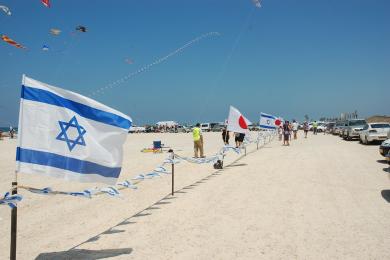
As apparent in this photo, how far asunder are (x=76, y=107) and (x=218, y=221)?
3.33 metres

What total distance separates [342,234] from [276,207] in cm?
203

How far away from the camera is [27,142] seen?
17.3 ft

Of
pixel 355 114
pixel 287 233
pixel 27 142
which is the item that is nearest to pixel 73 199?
pixel 27 142

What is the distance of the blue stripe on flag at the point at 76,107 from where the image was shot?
17.8ft

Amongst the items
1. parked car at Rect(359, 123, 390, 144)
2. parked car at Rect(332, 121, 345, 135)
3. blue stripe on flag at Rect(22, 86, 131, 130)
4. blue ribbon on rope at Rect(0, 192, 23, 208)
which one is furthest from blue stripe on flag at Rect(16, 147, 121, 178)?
parked car at Rect(332, 121, 345, 135)

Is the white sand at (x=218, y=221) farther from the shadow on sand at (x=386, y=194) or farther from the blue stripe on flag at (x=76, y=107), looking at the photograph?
the blue stripe on flag at (x=76, y=107)

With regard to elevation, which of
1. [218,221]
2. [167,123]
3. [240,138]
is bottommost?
[218,221]

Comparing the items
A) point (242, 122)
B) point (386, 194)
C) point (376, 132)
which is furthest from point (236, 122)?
point (376, 132)

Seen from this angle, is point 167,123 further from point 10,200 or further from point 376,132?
point 10,200

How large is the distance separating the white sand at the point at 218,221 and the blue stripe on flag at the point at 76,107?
1.88 metres

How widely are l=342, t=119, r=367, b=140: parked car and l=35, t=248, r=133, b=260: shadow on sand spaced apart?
31.1 metres

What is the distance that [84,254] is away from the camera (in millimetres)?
5711

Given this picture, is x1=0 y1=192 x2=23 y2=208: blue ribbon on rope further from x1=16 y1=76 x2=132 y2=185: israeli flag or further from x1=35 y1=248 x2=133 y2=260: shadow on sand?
x1=35 y1=248 x2=133 y2=260: shadow on sand

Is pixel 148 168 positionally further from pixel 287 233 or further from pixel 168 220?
pixel 287 233
